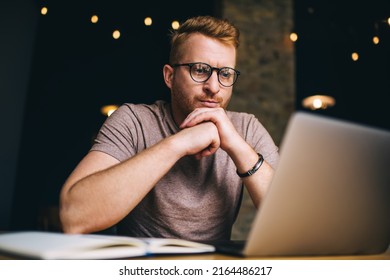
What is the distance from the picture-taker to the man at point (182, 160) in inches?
37.6

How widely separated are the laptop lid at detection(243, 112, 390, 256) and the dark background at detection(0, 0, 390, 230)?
3.30 metres

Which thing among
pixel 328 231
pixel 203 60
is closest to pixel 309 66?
pixel 203 60

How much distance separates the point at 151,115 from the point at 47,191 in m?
3.96

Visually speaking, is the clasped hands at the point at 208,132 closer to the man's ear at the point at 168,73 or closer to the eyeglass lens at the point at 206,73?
the eyeglass lens at the point at 206,73

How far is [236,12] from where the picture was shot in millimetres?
3789

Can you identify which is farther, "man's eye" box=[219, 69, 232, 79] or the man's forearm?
"man's eye" box=[219, 69, 232, 79]

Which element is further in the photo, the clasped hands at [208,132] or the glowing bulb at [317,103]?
the glowing bulb at [317,103]

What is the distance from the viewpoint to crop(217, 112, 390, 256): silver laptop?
60 centimetres

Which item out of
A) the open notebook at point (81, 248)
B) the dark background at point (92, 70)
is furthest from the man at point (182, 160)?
the dark background at point (92, 70)

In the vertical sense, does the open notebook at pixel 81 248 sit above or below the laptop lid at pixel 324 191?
below

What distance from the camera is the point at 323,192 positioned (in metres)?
0.65

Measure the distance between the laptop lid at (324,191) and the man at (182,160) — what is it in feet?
1.44

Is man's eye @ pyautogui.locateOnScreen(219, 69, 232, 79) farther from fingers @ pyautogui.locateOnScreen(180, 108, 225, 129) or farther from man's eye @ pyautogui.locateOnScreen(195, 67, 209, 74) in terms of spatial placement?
fingers @ pyautogui.locateOnScreen(180, 108, 225, 129)

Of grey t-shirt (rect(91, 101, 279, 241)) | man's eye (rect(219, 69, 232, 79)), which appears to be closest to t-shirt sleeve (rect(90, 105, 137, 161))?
grey t-shirt (rect(91, 101, 279, 241))
